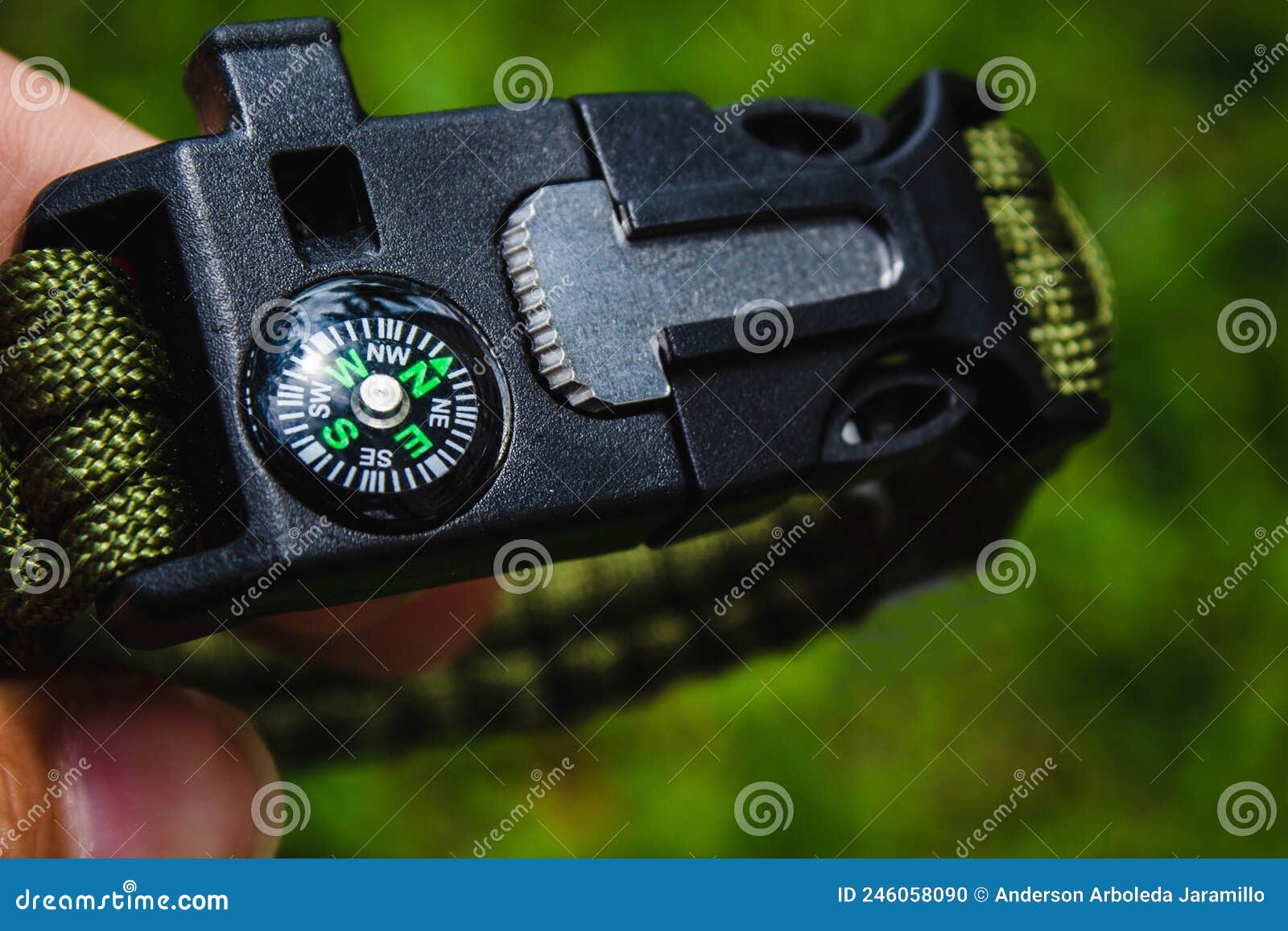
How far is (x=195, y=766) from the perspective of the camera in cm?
101

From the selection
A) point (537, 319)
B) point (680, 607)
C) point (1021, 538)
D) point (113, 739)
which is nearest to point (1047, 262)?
point (537, 319)

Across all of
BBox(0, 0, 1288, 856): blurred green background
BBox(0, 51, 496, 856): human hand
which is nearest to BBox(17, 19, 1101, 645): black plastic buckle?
BBox(0, 51, 496, 856): human hand

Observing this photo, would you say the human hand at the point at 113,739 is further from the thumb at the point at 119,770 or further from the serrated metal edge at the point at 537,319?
the serrated metal edge at the point at 537,319

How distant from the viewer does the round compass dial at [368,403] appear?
0.71 meters

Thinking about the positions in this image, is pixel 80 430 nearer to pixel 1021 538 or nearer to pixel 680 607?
pixel 680 607

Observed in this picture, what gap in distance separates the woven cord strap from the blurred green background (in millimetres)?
652

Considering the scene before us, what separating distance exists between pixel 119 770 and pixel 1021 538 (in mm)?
969

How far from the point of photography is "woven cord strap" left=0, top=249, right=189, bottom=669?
72 centimetres

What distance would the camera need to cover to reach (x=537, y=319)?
2.56ft

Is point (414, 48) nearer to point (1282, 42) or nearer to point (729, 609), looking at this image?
point (729, 609)

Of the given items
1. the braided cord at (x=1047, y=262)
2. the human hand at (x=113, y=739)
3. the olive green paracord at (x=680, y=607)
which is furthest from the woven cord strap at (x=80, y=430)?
the braided cord at (x=1047, y=262)

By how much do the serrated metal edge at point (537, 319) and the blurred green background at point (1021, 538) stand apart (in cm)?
63

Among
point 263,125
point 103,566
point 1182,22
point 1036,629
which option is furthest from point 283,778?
point 1182,22

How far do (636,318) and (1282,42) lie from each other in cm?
119
